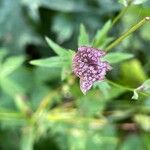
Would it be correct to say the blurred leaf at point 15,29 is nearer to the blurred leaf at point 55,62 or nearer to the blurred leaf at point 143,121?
the blurred leaf at point 143,121

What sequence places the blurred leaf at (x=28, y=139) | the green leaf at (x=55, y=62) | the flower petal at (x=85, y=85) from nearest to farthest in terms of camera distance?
the flower petal at (x=85, y=85) → the green leaf at (x=55, y=62) → the blurred leaf at (x=28, y=139)

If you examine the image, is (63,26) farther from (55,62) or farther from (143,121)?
(55,62)

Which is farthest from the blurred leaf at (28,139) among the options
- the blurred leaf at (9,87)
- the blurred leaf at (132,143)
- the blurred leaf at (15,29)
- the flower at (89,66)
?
the flower at (89,66)

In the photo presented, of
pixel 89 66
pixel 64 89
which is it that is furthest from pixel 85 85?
pixel 64 89

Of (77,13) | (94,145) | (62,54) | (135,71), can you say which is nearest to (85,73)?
(62,54)

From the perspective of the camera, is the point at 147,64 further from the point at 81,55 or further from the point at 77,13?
the point at 81,55

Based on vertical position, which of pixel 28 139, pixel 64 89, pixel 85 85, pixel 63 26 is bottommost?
pixel 85 85

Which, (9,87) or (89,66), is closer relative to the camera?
(89,66)
